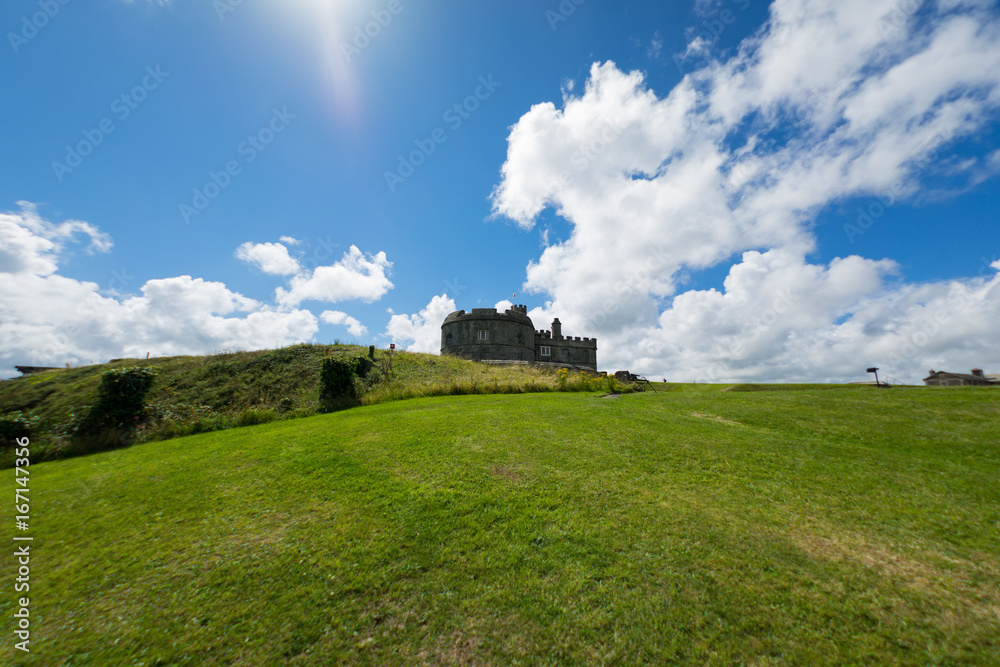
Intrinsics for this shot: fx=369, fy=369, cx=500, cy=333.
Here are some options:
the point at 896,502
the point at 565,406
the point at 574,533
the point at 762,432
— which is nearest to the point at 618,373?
the point at 565,406

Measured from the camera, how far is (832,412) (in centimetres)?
955

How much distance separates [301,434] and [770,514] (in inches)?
379

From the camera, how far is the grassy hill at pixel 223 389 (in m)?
12.3

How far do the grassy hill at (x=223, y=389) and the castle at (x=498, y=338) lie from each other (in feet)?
47.5

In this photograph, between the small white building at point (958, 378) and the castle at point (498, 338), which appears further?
the castle at point (498, 338)

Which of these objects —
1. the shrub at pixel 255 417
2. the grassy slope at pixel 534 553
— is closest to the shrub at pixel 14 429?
the shrub at pixel 255 417

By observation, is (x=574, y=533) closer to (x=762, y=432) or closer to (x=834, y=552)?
(x=834, y=552)

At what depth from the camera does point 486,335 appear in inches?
1516

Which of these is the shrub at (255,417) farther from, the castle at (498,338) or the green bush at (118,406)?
the castle at (498,338)

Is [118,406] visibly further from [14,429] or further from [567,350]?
[567,350]

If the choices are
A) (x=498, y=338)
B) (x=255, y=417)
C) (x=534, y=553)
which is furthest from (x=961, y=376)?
(x=255, y=417)

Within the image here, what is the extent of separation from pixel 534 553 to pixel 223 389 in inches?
710

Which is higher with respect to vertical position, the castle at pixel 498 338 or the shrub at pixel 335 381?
the castle at pixel 498 338

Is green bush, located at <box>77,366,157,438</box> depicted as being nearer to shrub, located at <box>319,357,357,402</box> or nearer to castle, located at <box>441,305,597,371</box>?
shrub, located at <box>319,357,357,402</box>
